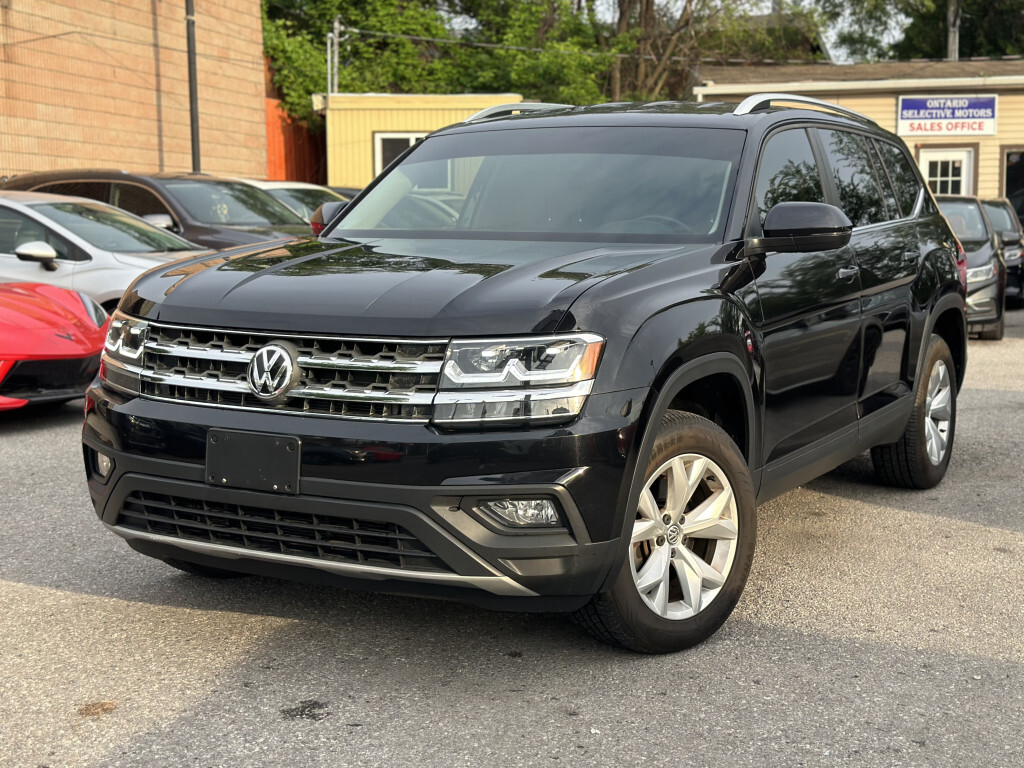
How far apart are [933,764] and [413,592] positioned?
1.45m

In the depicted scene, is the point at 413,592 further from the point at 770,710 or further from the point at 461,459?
the point at 770,710

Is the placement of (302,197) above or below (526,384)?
above

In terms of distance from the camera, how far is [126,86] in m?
23.7

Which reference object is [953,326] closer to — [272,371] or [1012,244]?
[272,371]

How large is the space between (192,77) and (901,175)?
20.7m


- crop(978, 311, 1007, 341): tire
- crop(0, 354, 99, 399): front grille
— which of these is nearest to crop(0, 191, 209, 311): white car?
crop(0, 354, 99, 399): front grille

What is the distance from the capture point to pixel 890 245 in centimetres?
551

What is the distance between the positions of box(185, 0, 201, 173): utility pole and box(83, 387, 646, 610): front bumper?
72.3ft

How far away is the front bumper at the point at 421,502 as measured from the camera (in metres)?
3.37

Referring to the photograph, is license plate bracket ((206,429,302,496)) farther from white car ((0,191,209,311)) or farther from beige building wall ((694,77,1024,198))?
beige building wall ((694,77,1024,198))

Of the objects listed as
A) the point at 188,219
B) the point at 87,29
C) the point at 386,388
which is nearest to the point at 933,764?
the point at 386,388

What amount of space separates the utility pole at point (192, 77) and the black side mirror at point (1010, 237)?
15.3 metres

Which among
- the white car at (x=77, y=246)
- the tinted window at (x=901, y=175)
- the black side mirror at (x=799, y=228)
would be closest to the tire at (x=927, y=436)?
the tinted window at (x=901, y=175)

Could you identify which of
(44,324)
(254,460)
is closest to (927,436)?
(254,460)
